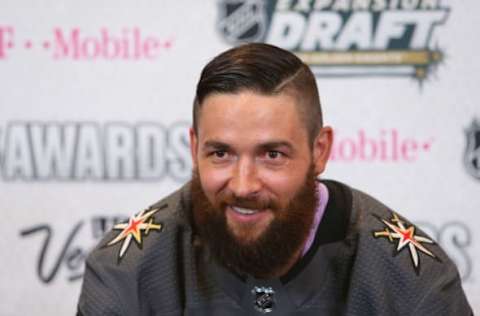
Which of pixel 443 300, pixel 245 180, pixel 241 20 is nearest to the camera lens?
pixel 245 180

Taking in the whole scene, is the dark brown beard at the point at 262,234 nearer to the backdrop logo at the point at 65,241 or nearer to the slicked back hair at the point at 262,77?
the slicked back hair at the point at 262,77

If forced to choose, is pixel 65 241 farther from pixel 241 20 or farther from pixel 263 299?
pixel 263 299

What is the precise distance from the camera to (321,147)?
1.32 meters

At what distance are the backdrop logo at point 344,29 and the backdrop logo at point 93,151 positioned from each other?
29cm

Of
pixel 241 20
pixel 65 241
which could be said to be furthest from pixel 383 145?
pixel 65 241

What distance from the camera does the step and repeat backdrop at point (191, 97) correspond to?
1.97m

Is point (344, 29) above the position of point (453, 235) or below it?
above

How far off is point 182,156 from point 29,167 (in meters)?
0.36

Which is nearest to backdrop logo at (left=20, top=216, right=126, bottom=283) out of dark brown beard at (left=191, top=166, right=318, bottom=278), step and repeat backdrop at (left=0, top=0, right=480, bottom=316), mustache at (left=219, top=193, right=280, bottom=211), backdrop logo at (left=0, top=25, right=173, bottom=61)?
step and repeat backdrop at (left=0, top=0, right=480, bottom=316)

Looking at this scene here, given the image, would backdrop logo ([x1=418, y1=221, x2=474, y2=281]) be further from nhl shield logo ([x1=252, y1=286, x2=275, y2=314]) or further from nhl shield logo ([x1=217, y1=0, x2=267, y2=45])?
nhl shield logo ([x1=252, y1=286, x2=275, y2=314])

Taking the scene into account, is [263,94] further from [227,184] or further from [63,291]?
[63,291]

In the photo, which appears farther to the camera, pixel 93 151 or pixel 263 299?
pixel 93 151

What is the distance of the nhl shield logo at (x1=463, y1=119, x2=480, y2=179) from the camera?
1.99 m

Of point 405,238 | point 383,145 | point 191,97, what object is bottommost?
point 405,238
